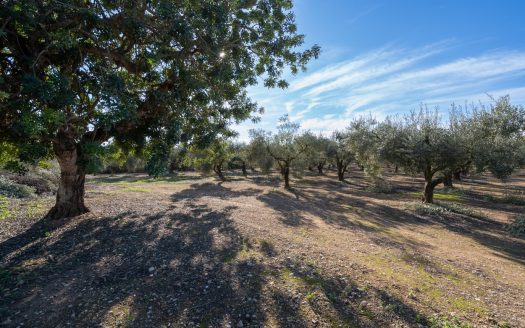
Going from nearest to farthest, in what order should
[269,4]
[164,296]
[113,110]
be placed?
[164,296] < [113,110] < [269,4]

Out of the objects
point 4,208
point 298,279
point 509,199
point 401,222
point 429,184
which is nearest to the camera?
point 298,279

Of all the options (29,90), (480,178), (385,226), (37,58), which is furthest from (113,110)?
(480,178)

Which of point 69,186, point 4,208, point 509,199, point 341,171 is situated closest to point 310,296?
point 69,186

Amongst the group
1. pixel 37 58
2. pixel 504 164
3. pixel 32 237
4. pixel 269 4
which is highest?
pixel 269 4

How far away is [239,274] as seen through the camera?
8.22 meters

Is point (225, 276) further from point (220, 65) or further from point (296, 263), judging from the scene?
point (220, 65)

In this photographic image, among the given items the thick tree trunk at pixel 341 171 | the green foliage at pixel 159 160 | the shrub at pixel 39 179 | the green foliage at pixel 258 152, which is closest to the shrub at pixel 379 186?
the thick tree trunk at pixel 341 171

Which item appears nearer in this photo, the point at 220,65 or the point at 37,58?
the point at 37,58

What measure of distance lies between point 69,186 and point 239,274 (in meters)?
10.8

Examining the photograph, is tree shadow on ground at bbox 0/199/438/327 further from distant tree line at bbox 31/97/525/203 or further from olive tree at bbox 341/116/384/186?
olive tree at bbox 341/116/384/186

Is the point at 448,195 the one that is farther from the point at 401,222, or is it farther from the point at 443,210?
the point at 401,222

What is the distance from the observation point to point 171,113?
13.3 m

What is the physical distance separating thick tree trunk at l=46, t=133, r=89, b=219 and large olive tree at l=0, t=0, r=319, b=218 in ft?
0.16

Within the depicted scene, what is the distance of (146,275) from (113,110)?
4975mm
